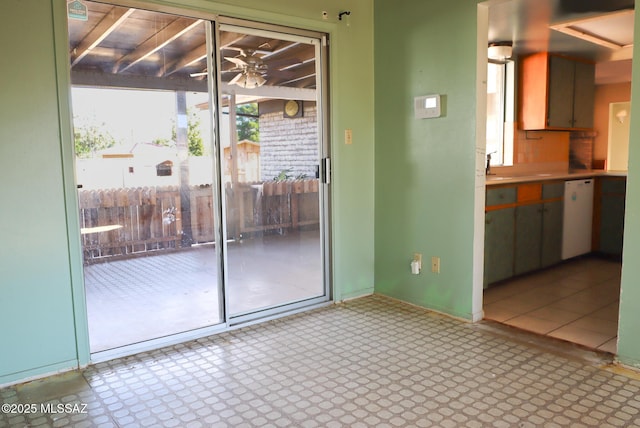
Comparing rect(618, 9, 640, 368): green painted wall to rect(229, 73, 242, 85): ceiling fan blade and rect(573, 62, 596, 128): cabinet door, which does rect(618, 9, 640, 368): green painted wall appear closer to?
rect(229, 73, 242, 85): ceiling fan blade

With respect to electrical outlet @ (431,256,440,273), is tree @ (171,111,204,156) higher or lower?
higher

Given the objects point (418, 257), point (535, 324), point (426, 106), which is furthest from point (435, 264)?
point (426, 106)

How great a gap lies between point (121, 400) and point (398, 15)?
3292 mm

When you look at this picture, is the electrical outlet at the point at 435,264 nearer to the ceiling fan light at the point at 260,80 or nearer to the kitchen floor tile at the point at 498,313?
the kitchen floor tile at the point at 498,313

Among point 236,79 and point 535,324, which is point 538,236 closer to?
point 535,324

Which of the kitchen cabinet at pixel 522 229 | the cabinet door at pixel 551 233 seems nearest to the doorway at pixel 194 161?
the kitchen cabinet at pixel 522 229

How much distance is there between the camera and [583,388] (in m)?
2.50

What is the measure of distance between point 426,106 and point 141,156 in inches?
84.5

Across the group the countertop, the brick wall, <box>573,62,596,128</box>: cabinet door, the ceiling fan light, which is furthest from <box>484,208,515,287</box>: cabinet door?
<box>573,62,596,128</box>: cabinet door

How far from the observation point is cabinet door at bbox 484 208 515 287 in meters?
4.07

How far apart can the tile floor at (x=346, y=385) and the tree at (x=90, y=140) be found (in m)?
1.31

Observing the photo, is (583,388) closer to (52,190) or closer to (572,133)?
(52,190)

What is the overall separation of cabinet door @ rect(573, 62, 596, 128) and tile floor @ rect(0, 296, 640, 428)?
361 centimetres

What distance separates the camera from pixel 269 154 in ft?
12.7
